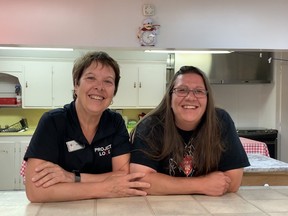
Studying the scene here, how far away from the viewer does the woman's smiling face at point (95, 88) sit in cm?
160

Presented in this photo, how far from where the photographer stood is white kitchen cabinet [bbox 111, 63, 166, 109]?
17.5 ft

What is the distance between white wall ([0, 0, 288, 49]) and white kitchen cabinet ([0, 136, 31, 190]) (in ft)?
7.30

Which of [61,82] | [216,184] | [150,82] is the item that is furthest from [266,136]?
[216,184]

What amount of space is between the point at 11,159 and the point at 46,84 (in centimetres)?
119

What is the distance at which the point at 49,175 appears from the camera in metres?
1.46

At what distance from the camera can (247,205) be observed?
1360 millimetres

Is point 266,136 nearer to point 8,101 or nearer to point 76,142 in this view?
point 8,101

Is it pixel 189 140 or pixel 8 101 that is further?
pixel 8 101

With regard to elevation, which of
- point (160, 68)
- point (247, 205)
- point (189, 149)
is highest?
point (160, 68)

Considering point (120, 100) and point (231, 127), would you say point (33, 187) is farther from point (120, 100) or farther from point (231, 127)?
point (120, 100)

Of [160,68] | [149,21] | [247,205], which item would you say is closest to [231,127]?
[247,205]

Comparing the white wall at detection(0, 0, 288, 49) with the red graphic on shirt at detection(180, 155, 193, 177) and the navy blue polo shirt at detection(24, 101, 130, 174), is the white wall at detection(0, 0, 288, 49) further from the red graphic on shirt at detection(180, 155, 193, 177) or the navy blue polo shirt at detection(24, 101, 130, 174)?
the red graphic on shirt at detection(180, 155, 193, 177)

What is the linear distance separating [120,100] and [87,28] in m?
2.40

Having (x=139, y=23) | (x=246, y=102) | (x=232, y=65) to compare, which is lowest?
(x=246, y=102)
